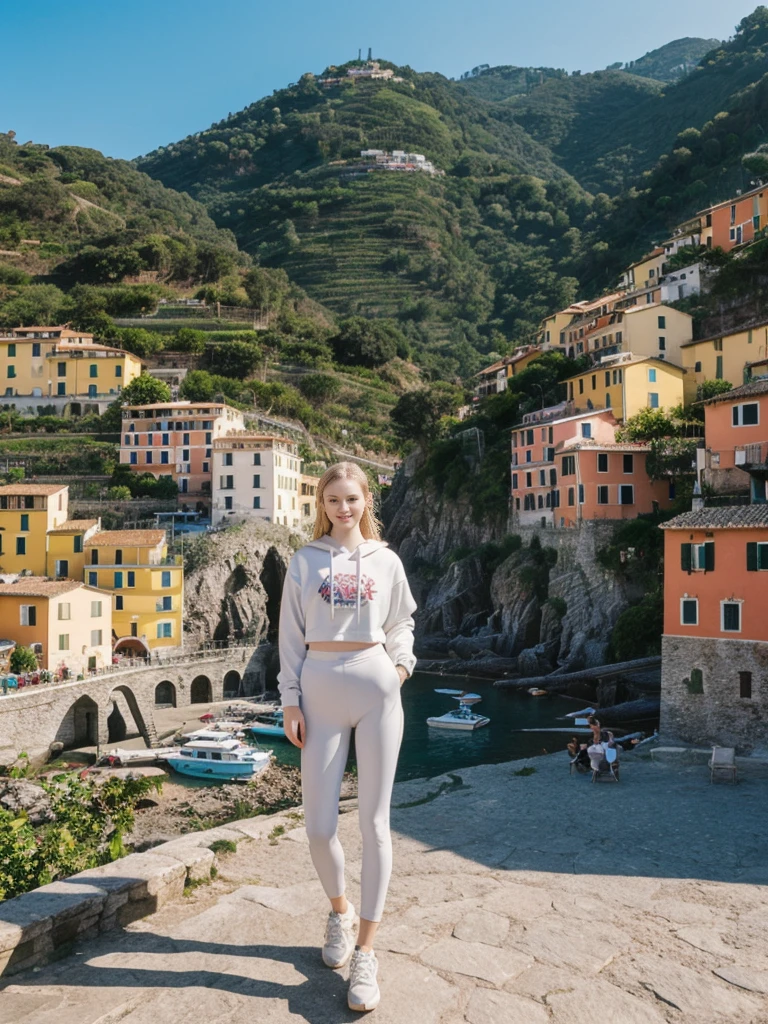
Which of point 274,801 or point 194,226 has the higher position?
point 194,226

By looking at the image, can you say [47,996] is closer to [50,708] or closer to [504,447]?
[50,708]

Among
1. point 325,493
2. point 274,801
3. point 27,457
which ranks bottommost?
point 274,801

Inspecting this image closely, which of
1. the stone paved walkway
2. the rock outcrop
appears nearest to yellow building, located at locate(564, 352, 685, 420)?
the rock outcrop

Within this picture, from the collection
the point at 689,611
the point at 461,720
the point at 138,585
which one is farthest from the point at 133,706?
the point at 689,611

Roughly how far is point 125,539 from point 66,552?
310 centimetres

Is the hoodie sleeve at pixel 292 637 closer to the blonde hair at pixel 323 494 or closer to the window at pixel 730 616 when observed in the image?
the blonde hair at pixel 323 494

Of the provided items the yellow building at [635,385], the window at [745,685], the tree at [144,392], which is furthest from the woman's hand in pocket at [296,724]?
the tree at [144,392]

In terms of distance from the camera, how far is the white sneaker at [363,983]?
182 inches

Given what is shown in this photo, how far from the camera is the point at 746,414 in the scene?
3128 cm

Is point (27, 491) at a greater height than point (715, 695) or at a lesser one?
greater

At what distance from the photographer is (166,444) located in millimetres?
60375

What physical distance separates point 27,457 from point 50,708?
102ft

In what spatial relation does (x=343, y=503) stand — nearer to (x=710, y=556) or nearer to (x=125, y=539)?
(x=710, y=556)

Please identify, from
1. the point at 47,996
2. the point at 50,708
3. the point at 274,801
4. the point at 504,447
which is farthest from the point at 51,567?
the point at 47,996
